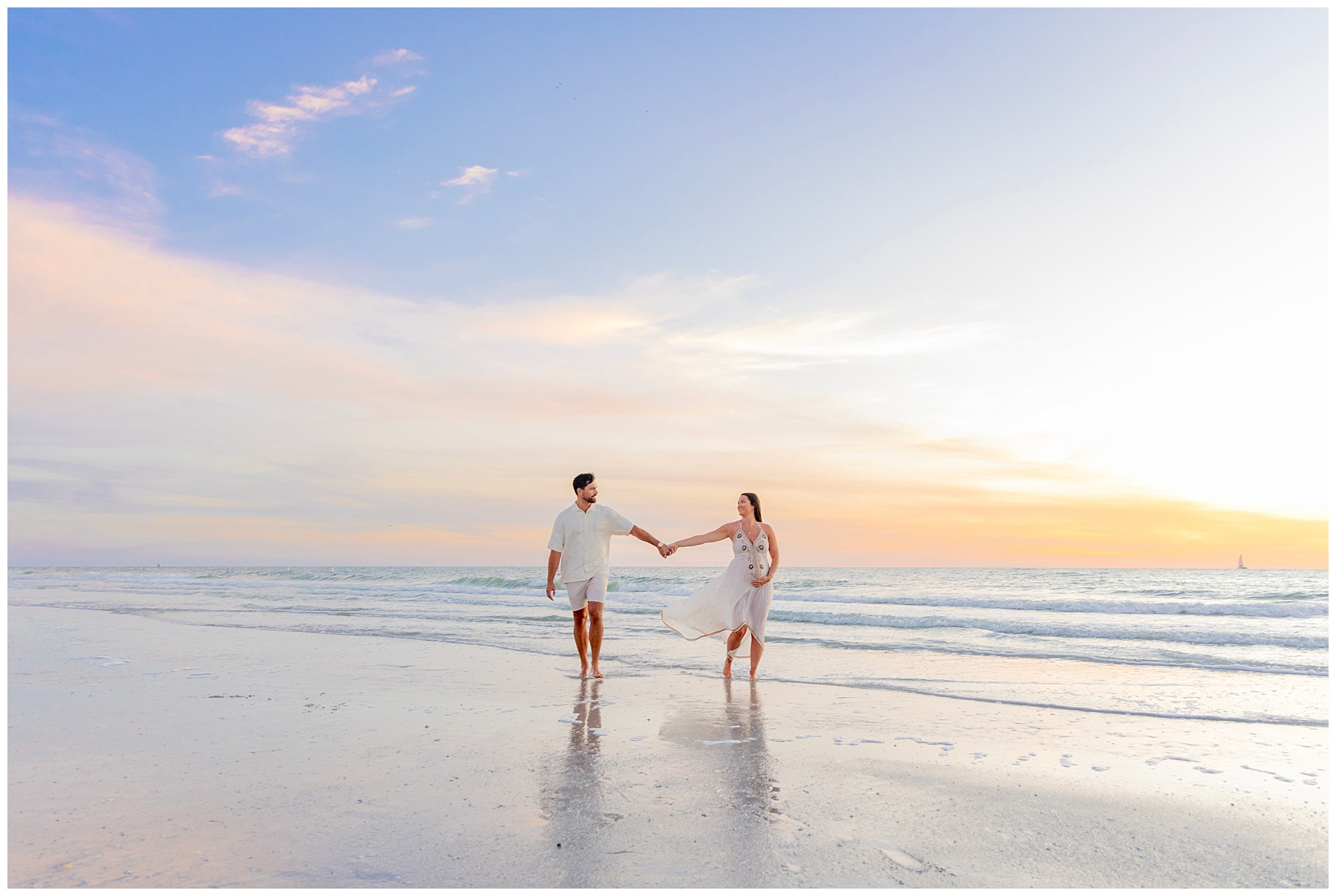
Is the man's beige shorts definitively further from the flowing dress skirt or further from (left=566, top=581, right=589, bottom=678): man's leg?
the flowing dress skirt

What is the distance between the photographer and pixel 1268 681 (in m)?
9.10

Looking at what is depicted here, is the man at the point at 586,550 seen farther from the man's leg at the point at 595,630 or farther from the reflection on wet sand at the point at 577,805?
the reflection on wet sand at the point at 577,805

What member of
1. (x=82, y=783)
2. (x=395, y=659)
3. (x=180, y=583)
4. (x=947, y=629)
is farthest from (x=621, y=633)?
(x=180, y=583)

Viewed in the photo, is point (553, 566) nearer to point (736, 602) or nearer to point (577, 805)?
point (736, 602)

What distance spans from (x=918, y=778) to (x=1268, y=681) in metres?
6.66

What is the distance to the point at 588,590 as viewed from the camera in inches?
360

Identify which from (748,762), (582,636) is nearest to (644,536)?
(582,636)

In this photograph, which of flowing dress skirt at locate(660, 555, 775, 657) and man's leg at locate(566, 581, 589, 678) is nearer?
flowing dress skirt at locate(660, 555, 775, 657)

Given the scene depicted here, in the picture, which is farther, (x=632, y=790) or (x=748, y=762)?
(x=748, y=762)

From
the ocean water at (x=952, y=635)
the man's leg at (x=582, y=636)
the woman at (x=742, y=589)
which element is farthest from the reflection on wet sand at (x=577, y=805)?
the ocean water at (x=952, y=635)

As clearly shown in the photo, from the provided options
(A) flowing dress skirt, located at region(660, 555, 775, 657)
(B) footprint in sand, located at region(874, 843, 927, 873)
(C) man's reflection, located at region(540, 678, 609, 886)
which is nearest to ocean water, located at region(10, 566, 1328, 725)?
(A) flowing dress skirt, located at region(660, 555, 775, 657)

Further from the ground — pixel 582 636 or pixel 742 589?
pixel 742 589

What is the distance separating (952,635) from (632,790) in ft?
35.6

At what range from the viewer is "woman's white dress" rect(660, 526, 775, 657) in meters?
8.97
